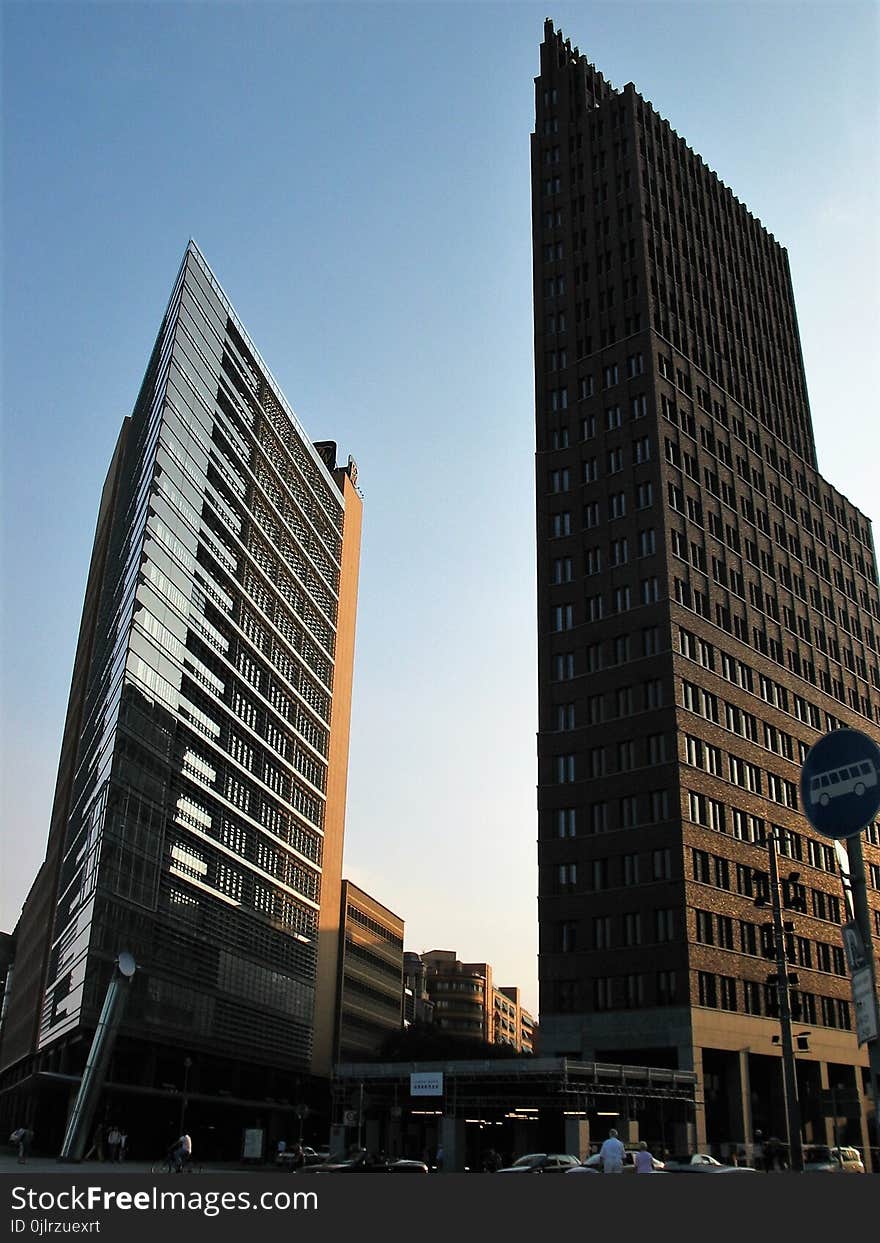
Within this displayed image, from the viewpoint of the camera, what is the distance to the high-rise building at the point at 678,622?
67250 millimetres

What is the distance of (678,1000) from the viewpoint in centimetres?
6381

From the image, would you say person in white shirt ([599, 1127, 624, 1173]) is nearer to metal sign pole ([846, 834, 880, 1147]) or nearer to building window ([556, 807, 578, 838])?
metal sign pole ([846, 834, 880, 1147])

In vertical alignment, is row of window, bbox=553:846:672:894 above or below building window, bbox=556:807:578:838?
below

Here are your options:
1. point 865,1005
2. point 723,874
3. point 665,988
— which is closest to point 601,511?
point 723,874

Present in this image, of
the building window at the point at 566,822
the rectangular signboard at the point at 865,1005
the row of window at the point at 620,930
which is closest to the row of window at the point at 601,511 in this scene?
the building window at the point at 566,822

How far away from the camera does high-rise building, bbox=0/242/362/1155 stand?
7038 cm

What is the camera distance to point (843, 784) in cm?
1239

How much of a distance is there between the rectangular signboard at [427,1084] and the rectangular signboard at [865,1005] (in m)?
42.6

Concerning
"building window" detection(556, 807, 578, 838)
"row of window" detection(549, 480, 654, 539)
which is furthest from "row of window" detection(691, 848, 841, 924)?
"row of window" detection(549, 480, 654, 539)

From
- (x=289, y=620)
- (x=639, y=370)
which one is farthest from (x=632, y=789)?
(x=289, y=620)

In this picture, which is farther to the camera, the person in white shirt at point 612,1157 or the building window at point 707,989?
the building window at point 707,989

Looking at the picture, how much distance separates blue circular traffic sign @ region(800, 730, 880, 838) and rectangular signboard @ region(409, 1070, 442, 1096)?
144 ft

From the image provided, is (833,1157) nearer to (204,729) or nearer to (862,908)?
(862,908)

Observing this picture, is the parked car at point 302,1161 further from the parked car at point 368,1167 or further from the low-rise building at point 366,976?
the low-rise building at point 366,976
